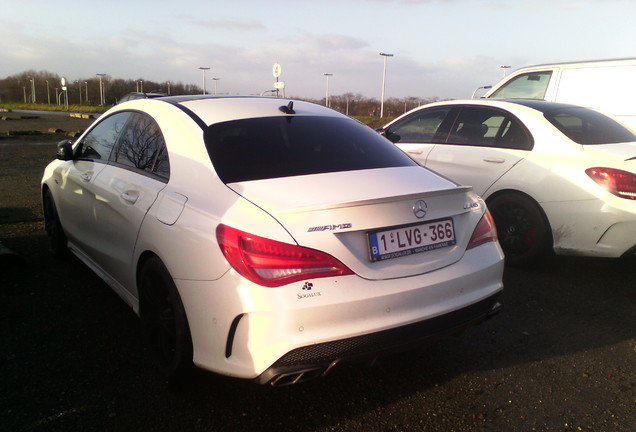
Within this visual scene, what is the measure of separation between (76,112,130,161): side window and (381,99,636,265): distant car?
9.10 ft

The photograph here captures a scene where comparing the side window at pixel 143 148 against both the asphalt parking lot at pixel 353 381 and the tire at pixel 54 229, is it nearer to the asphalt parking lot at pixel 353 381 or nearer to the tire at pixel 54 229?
the asphalt parking lot at pixel 353 381

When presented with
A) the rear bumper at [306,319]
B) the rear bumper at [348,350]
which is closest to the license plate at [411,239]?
the rear bumper at [306,319]

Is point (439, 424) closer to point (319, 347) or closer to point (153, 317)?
point (319, 347)

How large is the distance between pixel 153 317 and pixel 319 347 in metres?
1.17

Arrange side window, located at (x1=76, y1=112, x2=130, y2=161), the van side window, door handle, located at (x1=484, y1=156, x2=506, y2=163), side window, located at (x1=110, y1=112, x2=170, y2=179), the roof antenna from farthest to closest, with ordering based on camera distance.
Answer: the van side window → door handle, located at (x1=484, y1=156, x2=506, y2=163) → side window, located at (x1=76, y1=112, x2=130, y2=161) → the roof antenna → side window, located at (x1=110, y1=112, x2=170, y2=179)

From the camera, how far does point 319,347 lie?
227 cm

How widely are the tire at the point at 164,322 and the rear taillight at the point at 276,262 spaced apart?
21.5 inches

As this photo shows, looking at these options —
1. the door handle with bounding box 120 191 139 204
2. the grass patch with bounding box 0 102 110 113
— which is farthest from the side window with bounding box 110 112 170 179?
the grass patch with bounding box 0 102 110 113

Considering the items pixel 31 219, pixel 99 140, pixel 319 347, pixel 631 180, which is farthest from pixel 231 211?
pixel 31 219

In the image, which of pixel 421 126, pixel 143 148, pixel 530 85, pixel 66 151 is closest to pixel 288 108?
pixel 143 148

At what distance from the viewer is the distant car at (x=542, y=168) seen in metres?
4.32

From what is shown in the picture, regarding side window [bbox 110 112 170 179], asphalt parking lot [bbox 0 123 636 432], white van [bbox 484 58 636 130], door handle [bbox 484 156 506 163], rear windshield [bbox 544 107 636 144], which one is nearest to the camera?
asphalt parking lot [bbox 0 123 636 432]

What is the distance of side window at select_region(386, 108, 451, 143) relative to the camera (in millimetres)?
6106

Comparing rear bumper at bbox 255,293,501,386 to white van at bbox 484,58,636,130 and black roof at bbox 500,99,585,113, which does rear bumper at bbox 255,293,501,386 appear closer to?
black roof at bbox 500,99,585,113
